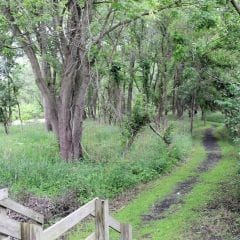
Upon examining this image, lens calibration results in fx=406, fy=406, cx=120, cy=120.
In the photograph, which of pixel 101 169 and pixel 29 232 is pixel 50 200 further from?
pixel 29 232

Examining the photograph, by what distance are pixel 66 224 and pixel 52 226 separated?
12.9 inches

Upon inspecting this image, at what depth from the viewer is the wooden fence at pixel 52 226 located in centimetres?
321

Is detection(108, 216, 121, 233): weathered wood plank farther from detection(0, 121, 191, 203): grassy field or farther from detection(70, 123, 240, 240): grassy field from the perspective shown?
detection(0, 121, 191, 203): grassy field

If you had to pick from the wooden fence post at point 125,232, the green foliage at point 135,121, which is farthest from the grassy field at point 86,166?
the wooden fence post at point 125,232

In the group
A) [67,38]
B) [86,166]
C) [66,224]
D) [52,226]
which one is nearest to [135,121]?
[86,166]

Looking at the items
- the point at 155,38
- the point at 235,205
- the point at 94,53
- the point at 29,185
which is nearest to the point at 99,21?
the point at 94,53

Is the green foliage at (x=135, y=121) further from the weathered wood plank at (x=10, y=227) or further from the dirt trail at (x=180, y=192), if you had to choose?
the weathered wood plank at (x=10, y=227)

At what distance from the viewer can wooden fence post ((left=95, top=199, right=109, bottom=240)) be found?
4.64 m

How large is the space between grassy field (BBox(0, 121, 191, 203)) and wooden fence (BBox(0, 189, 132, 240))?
18.3 feet

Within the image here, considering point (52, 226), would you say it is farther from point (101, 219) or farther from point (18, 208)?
point (101, 219)

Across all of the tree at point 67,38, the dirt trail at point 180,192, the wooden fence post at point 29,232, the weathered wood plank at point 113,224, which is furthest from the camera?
the tree at point 67,38

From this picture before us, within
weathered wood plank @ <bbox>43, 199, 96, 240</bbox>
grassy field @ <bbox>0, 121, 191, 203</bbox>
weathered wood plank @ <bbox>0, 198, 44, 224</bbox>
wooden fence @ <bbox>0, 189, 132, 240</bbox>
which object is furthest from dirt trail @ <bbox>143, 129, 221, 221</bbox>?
weathered wood plank @ <bbox>43, 199, 96, 240</bbox>

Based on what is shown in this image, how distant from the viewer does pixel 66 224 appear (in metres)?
3.91

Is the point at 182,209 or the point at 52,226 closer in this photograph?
the point at 52,226
